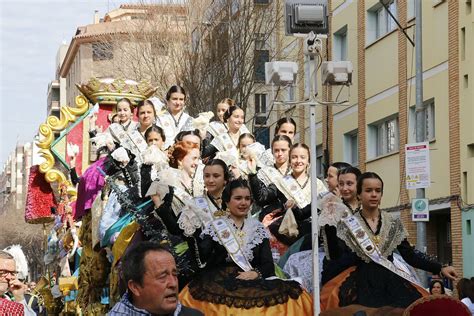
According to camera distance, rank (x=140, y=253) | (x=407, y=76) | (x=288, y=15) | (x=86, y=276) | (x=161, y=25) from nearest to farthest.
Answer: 1. (x=140, y=253)
2. (x=288, y=15)
3. (x=86, y=276)
4. (x=407, y=76)
5. (x=161, y=25)

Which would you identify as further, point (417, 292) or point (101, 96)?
point (101, 96)

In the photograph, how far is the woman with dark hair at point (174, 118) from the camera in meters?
13.0

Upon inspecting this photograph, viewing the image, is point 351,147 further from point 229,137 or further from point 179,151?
point 179,151

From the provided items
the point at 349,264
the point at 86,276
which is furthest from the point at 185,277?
the point at 86,276

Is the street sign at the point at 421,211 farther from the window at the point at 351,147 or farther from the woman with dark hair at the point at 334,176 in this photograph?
the window at the point at 351,147

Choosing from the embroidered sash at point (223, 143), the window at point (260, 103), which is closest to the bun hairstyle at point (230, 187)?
the embroidered sash at point (223, 143)

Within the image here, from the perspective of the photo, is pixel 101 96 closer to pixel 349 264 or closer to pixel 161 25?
pixel 349 264

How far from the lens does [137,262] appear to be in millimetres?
5312

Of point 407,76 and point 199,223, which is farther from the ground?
point 407,76

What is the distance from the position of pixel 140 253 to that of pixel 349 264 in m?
4.09

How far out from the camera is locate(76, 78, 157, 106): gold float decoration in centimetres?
1538

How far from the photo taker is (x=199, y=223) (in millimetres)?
9258

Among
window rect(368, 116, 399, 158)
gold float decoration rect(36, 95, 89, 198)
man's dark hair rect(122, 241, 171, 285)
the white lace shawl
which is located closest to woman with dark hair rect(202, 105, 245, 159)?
the white lace shawl

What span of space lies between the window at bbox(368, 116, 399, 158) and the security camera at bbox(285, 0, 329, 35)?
681 inches
